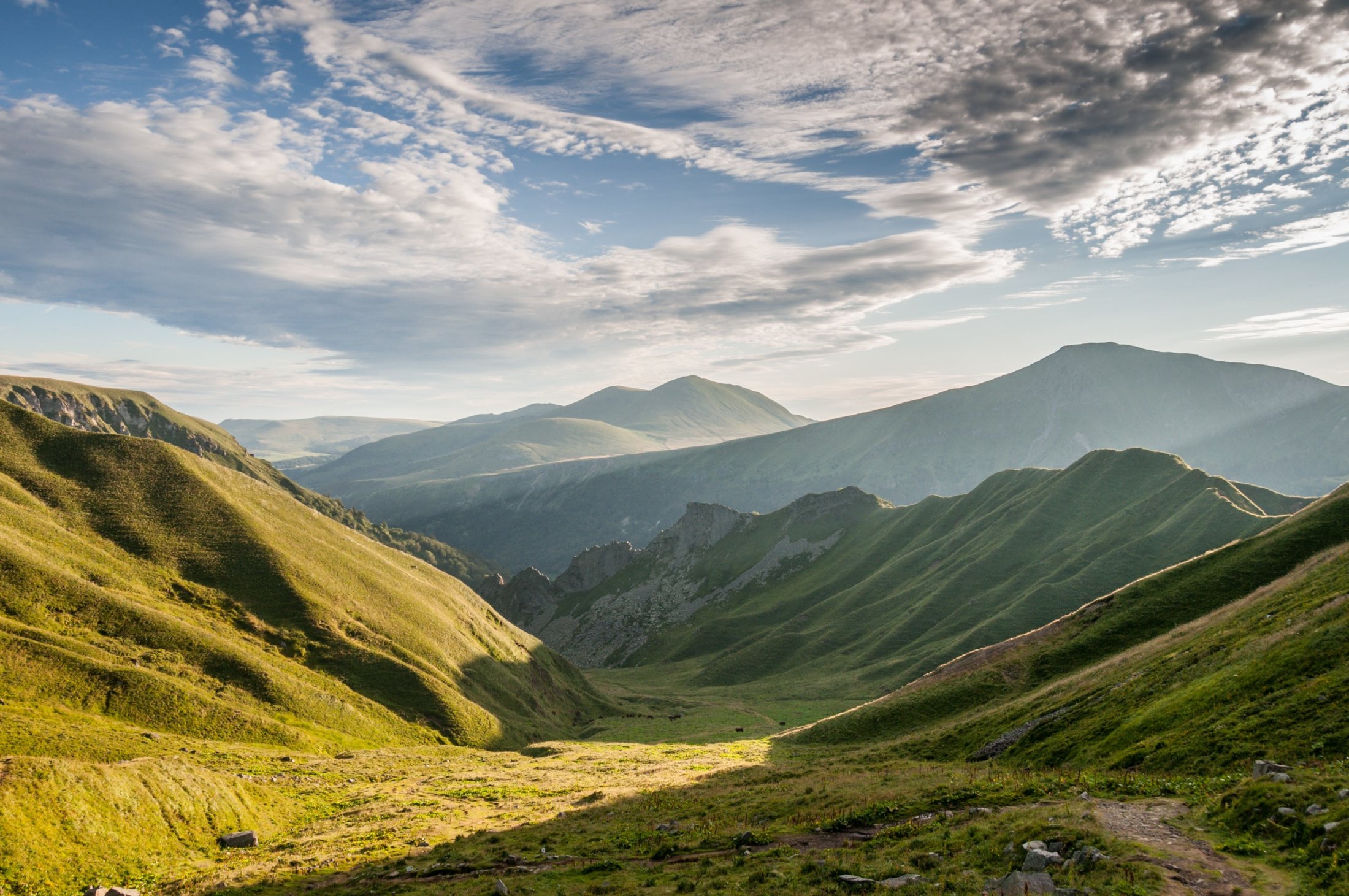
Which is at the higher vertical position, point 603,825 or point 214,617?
point 214,617

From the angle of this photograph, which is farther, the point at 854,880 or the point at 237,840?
the point at 237,840

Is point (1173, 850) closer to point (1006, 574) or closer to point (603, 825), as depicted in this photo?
point (603, 825)

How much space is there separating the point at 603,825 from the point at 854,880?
2145cm

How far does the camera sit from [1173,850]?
2056cm

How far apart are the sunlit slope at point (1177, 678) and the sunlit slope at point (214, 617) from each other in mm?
53610

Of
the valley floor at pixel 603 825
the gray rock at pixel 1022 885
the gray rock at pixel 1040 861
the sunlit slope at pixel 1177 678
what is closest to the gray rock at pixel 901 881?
the valley floor at pixel 603 825

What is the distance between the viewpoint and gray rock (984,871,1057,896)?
61.6 ft

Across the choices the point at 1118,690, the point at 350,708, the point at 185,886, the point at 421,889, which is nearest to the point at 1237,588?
the point at 1118,690

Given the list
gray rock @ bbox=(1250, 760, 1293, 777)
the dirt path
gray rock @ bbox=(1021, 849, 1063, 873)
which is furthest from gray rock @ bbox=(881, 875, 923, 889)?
gray rock @ bbox=(1250, 760, 1293, 777)

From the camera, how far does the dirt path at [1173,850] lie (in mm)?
18047

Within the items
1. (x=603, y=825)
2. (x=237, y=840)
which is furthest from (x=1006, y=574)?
(x=237, y=840)

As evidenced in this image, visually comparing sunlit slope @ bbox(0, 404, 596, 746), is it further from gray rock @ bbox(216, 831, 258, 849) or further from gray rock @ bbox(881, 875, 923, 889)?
gray rock @ bbox(881, 875, 923, 889)

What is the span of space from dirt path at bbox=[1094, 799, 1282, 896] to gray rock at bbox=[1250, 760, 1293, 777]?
9.26 feet

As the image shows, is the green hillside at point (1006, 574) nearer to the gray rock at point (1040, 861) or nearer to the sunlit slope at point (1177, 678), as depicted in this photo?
the sunlit slope at point (1177, 678)
